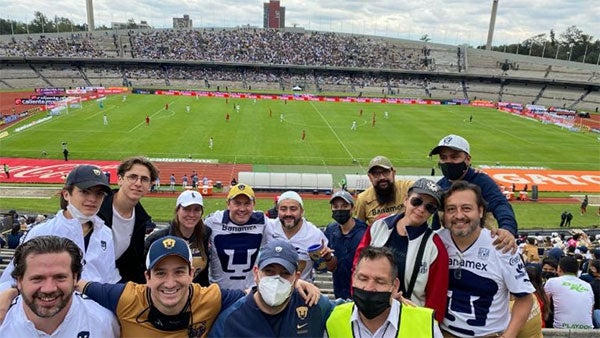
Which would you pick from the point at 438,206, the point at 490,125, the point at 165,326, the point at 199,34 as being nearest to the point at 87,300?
the point at 165,326

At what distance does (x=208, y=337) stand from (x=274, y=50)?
93084mm

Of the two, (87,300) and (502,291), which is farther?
(502,291)

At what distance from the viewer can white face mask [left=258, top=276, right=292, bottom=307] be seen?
357 cm

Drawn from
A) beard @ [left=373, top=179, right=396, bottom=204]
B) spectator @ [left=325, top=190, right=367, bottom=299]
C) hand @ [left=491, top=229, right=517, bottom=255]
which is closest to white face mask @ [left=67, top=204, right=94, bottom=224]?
spectator @ [left=325, top=190, right=367, bottom=299]

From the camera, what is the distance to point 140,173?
17.9 ft

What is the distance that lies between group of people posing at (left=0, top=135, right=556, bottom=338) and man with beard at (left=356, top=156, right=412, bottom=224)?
0.88m

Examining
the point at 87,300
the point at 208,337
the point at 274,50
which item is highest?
the point at 274,50

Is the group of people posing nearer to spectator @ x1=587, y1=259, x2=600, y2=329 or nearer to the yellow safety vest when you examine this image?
the yellow safety vest

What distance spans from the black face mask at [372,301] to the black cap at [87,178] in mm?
3055

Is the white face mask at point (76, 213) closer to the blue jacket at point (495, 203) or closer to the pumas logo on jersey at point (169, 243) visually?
the pumas logo on jersey at point (169, 243)

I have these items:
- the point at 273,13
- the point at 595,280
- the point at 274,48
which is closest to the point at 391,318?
the point at 595,280

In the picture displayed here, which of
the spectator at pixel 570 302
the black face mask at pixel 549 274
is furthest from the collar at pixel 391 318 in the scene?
the black face mask at pixel 549 274

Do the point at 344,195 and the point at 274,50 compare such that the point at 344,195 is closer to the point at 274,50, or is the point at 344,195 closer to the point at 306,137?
the point at 306,137

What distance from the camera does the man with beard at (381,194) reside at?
599 centimetres
